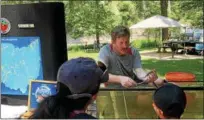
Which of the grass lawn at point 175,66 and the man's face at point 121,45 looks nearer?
the man's face at point 121,45

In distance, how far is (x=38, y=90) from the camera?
2.39m

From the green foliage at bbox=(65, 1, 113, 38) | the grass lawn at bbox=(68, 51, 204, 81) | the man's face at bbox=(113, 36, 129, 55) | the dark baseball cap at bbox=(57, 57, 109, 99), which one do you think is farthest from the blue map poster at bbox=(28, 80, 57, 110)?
the green foliage at bbox=(65, 1, 113, 38)

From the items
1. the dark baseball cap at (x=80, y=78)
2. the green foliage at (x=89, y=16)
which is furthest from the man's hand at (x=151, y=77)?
the green foliage at (x=89, y=16)

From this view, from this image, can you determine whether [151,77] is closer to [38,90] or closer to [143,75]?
[143,75]

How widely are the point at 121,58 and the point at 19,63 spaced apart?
37.0 inches

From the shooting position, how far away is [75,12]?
2106 cm

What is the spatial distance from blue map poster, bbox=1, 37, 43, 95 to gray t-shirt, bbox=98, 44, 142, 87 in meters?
0.71

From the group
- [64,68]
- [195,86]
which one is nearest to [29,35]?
[64,68]

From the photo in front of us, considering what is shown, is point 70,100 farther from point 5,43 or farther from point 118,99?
point 118,99

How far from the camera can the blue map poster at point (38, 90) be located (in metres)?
2.33

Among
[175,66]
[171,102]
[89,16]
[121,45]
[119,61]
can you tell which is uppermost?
[89,16]

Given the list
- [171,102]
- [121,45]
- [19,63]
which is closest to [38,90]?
[19,63]

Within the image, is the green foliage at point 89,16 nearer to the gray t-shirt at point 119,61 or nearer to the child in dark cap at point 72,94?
the gray t-shirt at point 119,61

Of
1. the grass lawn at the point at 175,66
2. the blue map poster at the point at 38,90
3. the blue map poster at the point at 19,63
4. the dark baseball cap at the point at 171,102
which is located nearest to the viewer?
the dark baseball cap at the point at 171,102
